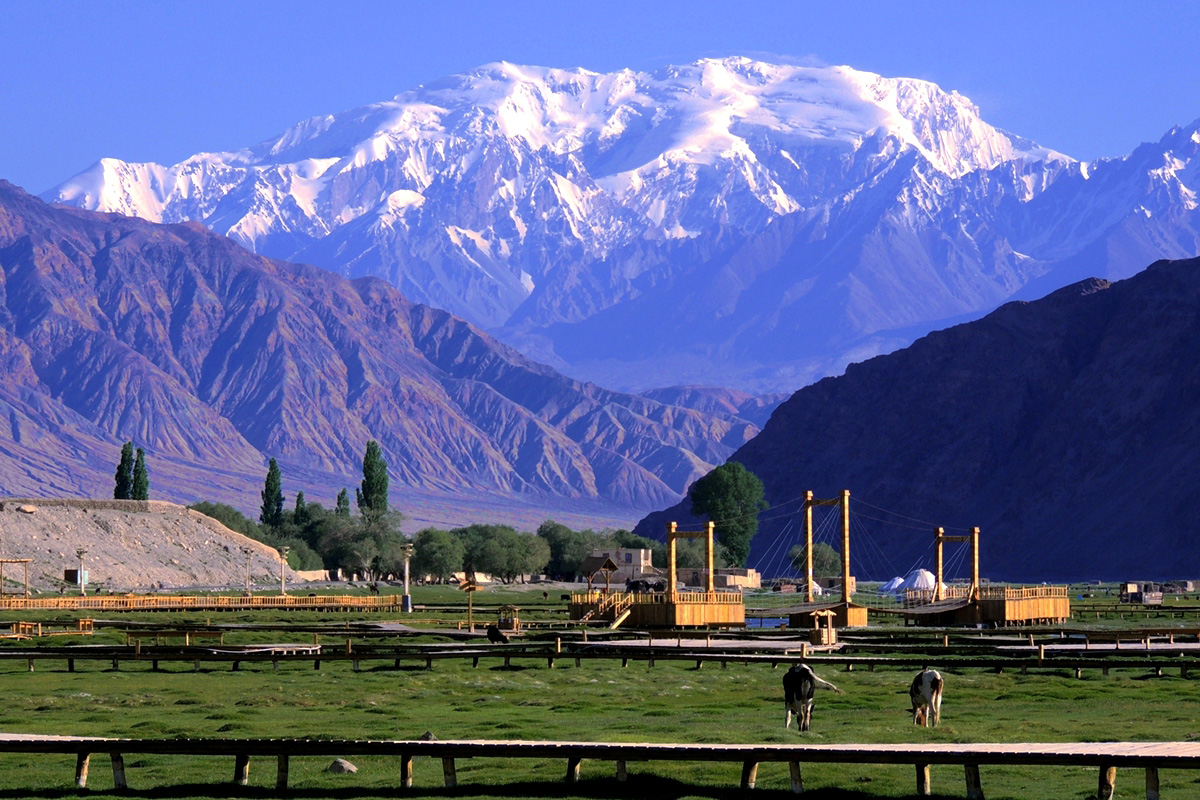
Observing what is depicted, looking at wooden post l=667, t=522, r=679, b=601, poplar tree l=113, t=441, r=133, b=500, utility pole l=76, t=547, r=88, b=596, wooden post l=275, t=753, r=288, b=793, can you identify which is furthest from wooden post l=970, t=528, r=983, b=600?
poplar tree l=113, t=441, r=133, b=500

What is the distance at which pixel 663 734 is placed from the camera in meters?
31.5

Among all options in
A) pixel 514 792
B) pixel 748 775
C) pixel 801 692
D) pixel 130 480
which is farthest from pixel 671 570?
pixel 130 480

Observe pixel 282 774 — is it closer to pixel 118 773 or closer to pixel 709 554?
pixel 118 773

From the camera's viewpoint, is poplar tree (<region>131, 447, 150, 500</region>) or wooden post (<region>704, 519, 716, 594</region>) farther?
poplar tree (<region>131, 447, 150, 500</region>)

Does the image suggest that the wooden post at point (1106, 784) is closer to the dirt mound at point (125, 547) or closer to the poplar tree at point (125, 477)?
the dirt mound at point (125, 547)

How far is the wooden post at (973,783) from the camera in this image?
24.1m

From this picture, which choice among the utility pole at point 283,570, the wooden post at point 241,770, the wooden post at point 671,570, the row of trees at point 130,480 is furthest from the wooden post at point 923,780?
the row of trees at point 130,480

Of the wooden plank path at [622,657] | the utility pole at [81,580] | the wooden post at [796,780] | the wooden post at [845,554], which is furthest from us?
the utility pole at [81,580]

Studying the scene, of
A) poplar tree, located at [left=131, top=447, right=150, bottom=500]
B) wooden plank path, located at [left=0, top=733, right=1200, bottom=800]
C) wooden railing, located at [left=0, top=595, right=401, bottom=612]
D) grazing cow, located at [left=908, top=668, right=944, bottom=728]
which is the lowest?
wooden plank path, located at [left=0, top=733, right=1200, bottom=800]

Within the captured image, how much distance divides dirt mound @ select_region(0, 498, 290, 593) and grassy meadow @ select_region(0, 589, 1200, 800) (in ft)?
296

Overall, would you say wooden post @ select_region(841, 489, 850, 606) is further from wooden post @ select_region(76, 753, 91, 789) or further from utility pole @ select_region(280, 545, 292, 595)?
wooden post @ select_region(76, 753, 91, 789)

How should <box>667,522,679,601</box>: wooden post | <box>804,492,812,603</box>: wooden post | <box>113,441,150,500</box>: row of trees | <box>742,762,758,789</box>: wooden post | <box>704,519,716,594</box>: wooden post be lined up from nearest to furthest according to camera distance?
<box>742,762,758,789</box>: wooden post, <box>667,522,679,601</box>: wooden post, <box>704,519,716,594</box>: wooden post, <box>804,492,812,603</box>: wooden post, <box>113,441,150,500</box>: row of trees

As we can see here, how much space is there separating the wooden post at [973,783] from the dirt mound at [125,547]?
114314 mm

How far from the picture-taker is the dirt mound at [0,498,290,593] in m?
142
